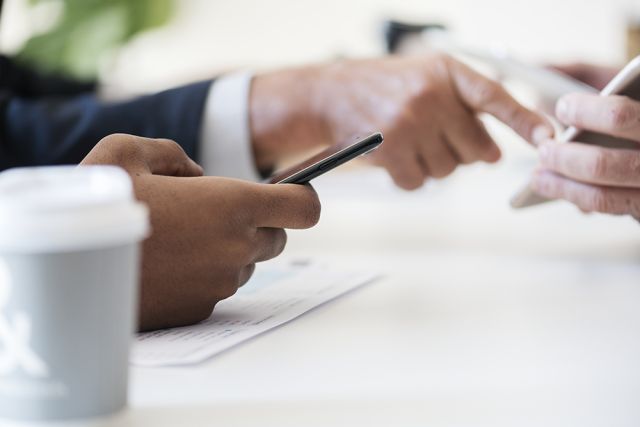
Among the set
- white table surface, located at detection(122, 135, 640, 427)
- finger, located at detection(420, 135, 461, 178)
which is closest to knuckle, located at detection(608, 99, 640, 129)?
white table surface, located at detection(122, 135, 640, 427)

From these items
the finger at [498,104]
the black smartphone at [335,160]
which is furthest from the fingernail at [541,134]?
the black smartphone at [335,160]

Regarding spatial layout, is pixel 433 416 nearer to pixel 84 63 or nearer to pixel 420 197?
pixel 420 197

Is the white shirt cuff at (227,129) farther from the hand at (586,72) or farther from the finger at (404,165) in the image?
the hand at (586,72)

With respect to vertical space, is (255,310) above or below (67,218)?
below

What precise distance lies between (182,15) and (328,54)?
0.37 meters

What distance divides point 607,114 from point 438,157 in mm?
234

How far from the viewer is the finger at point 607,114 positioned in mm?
588

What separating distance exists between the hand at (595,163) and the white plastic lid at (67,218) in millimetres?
425

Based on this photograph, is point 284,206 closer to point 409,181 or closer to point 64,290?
point 64,290

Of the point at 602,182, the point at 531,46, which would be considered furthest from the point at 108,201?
the point at 531,46

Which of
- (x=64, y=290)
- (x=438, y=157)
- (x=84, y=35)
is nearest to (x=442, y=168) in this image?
(x=438, y=157)

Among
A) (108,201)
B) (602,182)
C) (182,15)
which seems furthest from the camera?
(182,15)

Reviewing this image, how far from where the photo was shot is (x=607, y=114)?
590mm

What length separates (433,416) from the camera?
307mm
